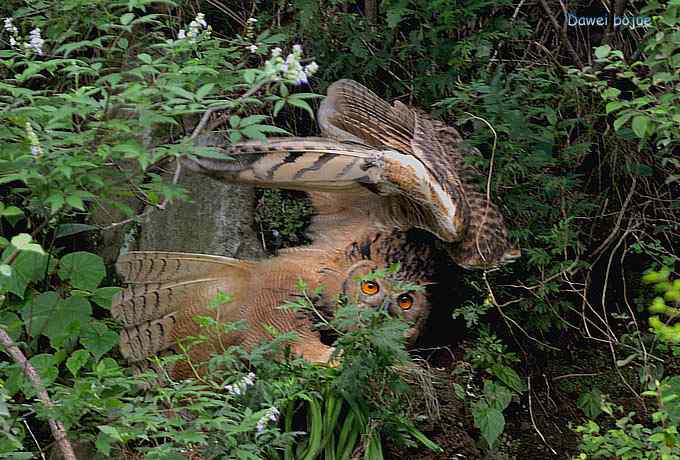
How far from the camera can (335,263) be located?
3748 millimetres

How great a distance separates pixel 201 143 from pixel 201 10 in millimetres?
1321

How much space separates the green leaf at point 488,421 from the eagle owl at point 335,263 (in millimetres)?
410

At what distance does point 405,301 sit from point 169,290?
836 millimetres

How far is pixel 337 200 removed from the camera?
3807 mm

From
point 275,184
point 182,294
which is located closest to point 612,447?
point 275,184

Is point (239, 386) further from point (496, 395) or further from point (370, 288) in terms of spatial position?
point (496, 395)

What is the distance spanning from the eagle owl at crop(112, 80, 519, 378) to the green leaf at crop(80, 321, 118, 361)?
13 centimetres

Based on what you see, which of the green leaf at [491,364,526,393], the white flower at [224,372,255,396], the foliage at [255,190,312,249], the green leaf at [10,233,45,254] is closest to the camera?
the green leaf at [10,233,45,254]

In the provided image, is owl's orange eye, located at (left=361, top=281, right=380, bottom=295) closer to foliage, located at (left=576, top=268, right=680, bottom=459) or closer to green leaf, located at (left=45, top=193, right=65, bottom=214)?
foliage, located at (left=576, top=268, right=680, bottom=459)

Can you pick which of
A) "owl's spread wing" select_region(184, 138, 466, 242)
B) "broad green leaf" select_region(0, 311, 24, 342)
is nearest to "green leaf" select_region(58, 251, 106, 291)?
"broad green leaf" select_region(0, 311, 24, 342)

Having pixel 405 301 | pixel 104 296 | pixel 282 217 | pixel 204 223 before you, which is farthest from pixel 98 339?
pixel 405 301

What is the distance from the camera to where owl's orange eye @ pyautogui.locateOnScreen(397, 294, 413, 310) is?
3.76m

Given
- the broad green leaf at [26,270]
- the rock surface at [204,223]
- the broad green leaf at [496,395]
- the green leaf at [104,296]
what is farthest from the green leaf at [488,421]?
the broad green leaf at [26,270]

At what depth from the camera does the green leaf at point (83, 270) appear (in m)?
4.05
